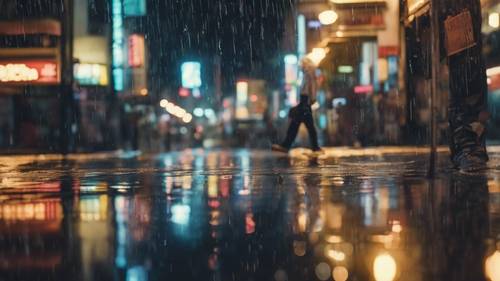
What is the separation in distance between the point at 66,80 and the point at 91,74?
5282 millimetres

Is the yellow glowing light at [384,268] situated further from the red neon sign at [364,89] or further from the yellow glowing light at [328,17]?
the red neon sign at [364,89]

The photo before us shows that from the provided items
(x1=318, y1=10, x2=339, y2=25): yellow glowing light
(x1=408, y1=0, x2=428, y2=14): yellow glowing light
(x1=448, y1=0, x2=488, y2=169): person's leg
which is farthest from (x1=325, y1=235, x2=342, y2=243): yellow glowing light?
(x1=318, y1=10, x2=339, y2=25): yellow glowing light

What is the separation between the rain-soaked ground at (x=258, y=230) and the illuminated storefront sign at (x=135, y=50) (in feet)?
115

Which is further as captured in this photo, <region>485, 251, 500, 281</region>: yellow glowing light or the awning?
the awning

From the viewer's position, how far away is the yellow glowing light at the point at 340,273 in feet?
12.1

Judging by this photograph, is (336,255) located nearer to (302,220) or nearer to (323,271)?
(323,271)

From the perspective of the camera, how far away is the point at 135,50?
43375mm

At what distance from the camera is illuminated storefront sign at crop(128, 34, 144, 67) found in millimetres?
43219

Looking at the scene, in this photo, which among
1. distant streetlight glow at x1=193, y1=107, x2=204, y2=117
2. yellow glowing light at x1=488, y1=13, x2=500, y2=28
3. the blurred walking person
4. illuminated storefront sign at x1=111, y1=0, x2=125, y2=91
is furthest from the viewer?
distant streetlight glow at x1=193, y1=107, x2=204, y2=117

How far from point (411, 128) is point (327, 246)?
21.9 meters

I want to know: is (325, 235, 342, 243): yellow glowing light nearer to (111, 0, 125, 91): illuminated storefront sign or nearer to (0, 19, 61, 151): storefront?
(0, 19, 61, 151): storefront

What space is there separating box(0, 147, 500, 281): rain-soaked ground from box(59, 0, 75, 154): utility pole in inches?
806

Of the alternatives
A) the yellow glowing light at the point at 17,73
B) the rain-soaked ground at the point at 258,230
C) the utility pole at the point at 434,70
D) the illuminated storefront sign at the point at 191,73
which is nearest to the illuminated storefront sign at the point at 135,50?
the yellow glowing light at the point at 17,73

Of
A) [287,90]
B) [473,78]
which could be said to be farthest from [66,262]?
[287,90]
